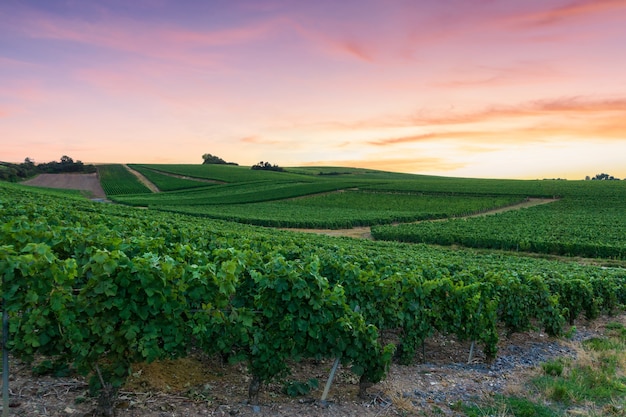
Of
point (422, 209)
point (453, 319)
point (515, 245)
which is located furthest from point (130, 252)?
point (422, 209)

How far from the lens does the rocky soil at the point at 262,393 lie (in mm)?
6129

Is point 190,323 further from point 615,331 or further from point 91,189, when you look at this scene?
point 91,189

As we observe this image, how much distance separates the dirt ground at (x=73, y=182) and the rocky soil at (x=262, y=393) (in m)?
94.3

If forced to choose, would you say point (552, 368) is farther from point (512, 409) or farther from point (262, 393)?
point (262, 393)

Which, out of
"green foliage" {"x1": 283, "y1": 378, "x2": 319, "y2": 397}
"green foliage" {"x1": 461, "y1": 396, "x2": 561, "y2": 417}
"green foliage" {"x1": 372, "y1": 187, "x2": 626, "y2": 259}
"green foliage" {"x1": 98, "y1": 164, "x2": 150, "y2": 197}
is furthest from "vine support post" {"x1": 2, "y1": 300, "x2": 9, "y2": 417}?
"green foliage" {"x1": 98, "y1": 164, "x2": 150, "y2": 197}

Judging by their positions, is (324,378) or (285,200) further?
(285,200)

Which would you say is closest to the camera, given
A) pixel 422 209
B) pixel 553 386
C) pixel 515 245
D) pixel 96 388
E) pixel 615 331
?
pixel 96 388

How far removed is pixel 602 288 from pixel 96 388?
57.0 ft

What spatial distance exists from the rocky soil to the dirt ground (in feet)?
309

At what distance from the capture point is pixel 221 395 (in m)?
6.83

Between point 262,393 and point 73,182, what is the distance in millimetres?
122262

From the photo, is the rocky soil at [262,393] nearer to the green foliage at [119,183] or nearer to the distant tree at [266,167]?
the green foliage at [119,183]

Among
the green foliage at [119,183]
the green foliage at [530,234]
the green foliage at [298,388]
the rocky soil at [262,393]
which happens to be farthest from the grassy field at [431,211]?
the green foliage at [298,388]

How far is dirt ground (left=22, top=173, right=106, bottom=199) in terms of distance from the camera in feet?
322
